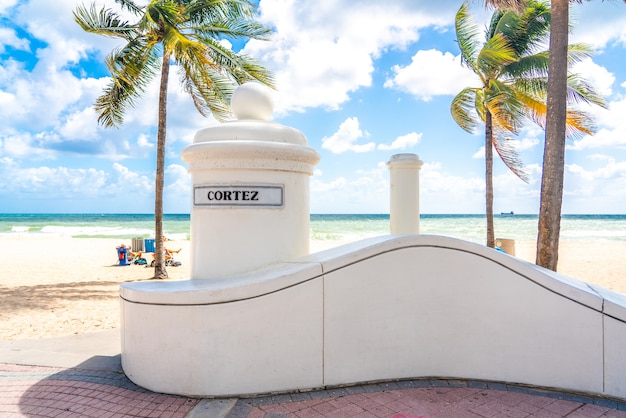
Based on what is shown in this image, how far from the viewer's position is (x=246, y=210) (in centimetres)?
404

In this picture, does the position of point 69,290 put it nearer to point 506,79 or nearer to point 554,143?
point 554,143

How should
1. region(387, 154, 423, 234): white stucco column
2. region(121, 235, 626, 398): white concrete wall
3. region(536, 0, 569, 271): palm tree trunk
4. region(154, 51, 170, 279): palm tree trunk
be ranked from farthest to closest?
1. region(154, 51, 170, 279): palm tree trunk
2. region(536, 0, 569, 271): palm tree trunk
3. region(387, 154, 423, 234): white stucco column
4. region(121, 235, 626, 398): white concrete wall

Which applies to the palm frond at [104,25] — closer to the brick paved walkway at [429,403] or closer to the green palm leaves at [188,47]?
the green palm leaves at [188,47]

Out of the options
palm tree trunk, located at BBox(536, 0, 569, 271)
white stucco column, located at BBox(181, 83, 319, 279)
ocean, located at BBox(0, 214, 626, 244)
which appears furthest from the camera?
ocean, located at BBox(0, 214, 626, 244)

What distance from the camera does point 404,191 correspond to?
5113mm

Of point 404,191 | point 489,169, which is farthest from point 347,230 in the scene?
point 404,191

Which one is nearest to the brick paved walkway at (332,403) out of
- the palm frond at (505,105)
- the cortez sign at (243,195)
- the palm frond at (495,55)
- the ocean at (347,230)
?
the cortez sign at (243,195)

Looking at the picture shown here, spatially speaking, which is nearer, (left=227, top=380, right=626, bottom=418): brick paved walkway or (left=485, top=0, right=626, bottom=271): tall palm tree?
(left=227, top=380, right=626, bottom=418): brick paved walkway

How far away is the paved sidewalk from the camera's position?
319 cm

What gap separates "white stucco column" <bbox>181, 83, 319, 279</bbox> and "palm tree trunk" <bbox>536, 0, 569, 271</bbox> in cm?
474

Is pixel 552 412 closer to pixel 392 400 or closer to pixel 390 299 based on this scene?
pixel 392 400

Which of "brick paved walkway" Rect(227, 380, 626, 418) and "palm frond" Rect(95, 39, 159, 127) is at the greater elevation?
"palm frond" Rect(95, 39, 159, 127)

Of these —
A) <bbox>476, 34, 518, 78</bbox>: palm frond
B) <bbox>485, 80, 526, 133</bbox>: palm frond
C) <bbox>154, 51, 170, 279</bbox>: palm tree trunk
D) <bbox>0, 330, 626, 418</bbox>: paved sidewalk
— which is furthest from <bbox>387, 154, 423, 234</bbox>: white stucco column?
<bbox>154, 51, 170, 279</bbox>: palm tree trunk

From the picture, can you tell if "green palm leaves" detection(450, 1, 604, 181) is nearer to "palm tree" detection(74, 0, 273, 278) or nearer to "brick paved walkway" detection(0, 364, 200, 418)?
"palm tree" detection(74, 0, 273, 278)
